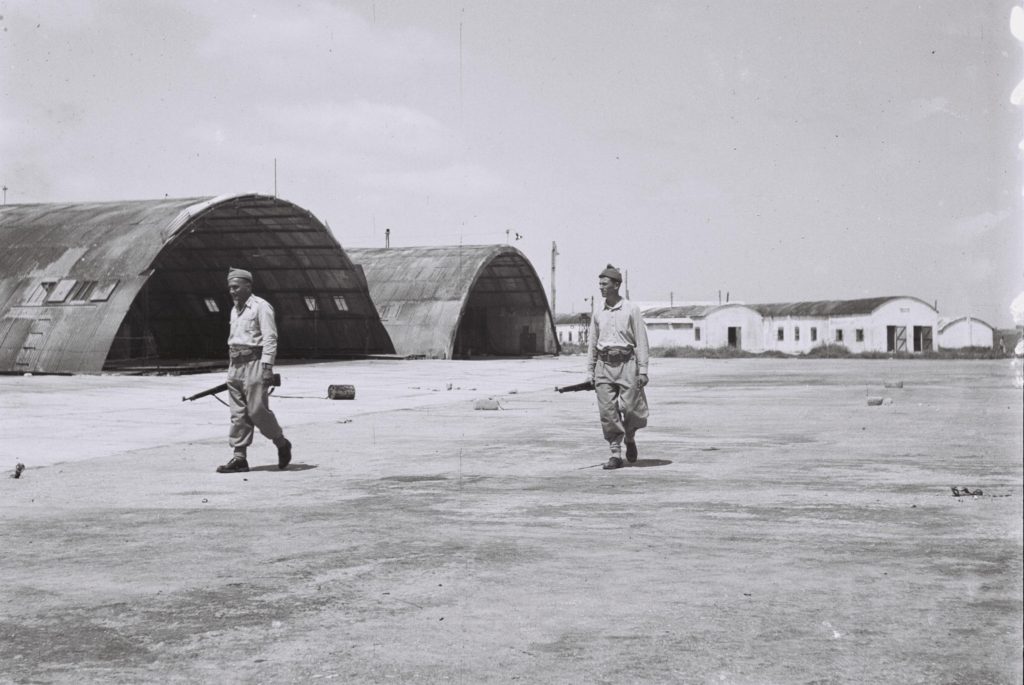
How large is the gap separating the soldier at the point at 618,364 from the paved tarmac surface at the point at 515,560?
17.5 inches

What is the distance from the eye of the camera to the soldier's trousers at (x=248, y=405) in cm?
1094

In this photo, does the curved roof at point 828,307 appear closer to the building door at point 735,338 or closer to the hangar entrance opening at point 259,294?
the building door at point 735,338

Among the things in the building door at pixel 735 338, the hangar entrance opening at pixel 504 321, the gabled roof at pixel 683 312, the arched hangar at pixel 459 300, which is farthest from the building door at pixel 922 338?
the hangar entrance opening at pixel 504 321

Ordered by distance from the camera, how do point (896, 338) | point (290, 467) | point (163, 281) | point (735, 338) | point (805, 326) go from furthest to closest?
point (735, 338) → point (805, 326) → point (896, 338) → point (163, 281) → point (290, 467)

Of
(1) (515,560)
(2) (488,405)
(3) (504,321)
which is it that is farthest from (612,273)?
(3) (504,321)

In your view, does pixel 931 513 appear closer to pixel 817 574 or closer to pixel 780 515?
pixel 780 515

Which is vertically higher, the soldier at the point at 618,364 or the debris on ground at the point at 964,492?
the soldier at the point at 618,364

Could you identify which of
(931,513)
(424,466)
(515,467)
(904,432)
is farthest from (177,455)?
(904,432)

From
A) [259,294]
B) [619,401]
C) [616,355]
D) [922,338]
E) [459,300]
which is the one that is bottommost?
[619,401]

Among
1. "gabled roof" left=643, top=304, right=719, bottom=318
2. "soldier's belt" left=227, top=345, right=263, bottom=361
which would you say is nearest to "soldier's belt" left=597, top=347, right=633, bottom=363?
"soldier's belt" left=227, top=345, right=263, bottom=361

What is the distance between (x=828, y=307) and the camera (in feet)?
232

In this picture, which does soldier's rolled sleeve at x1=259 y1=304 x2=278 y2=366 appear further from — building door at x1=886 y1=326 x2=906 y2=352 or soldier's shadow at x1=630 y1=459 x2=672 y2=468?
building door at x1=886 y1=326 x2=906 y2=352

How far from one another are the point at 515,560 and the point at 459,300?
38.6 metres

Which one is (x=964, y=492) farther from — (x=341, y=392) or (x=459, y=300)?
(x=459, y=300)
